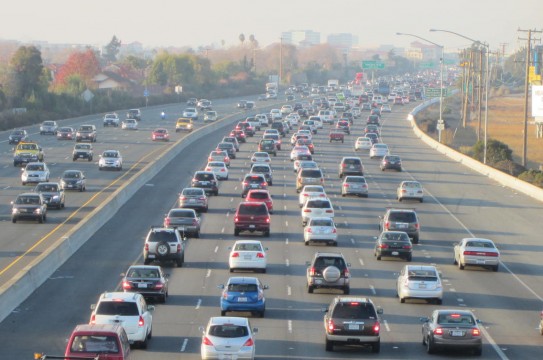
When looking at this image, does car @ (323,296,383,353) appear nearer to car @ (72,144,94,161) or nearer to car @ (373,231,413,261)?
car @ (373,231,413,261)

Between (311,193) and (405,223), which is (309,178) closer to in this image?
(311,193)

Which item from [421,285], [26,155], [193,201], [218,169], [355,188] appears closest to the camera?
[421,285]

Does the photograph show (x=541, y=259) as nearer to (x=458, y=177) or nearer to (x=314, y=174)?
(x=314, y=174)

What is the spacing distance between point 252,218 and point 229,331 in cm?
2405

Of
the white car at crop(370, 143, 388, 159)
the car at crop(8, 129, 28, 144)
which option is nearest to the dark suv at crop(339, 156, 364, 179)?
the white car at crop(370, 143, 388, 159)

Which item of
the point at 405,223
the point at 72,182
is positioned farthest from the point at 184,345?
the point at 72,182

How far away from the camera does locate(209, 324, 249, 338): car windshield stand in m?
25.9

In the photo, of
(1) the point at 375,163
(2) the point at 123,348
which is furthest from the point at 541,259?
(1) the point at 375,163

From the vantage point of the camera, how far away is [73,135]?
103 m

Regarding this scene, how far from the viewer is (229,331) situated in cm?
2598

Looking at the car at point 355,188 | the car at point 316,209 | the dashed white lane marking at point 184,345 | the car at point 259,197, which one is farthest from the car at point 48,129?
the dashed white lane marking at point 184,345

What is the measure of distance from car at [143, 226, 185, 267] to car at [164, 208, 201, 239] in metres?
6.44

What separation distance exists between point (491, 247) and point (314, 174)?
25.1 m

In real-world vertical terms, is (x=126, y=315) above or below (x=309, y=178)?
above
